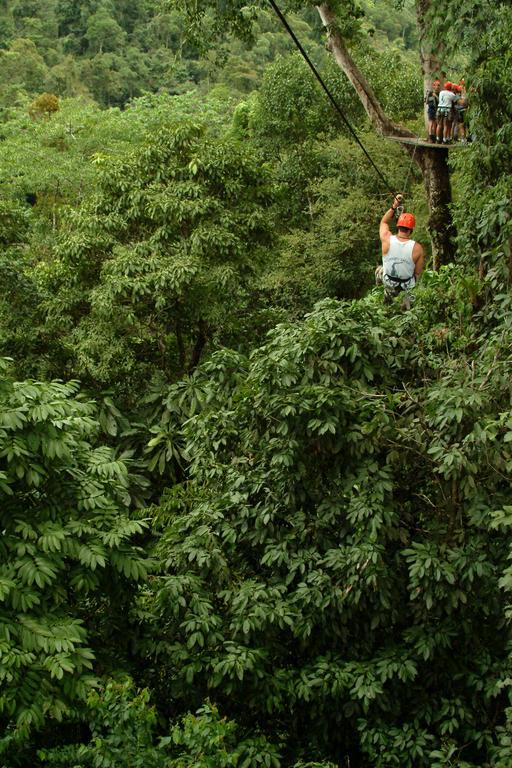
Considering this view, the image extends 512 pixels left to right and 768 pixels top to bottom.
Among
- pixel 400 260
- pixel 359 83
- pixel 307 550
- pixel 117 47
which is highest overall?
pixel 359 83

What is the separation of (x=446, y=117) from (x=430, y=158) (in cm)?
56

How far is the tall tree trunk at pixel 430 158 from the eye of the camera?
11.4 m

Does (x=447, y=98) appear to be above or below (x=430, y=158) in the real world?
above

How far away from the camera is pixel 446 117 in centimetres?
1123

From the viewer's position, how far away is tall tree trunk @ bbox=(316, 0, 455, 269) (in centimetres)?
1140

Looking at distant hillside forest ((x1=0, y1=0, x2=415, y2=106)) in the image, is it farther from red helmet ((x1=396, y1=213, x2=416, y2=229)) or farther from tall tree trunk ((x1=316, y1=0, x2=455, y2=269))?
red helmet ((x1=396, y1=213, x2=416, y2=229))

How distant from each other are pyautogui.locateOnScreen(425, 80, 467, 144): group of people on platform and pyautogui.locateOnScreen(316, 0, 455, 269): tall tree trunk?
23 centimetres

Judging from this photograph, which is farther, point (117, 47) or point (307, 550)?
point (117, 47)

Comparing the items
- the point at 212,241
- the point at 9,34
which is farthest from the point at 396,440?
the point at 9,34

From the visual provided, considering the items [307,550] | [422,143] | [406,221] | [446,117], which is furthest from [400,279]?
[446,117]

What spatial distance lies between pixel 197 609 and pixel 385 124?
27.3 feet

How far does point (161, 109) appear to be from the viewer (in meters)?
29.2

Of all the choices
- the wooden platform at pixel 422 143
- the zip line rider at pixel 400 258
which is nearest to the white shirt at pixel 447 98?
the wooden platform at pixel 422 143

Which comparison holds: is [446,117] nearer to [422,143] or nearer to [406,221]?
[422,143]
